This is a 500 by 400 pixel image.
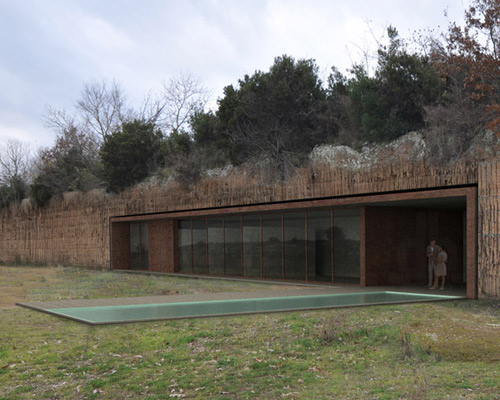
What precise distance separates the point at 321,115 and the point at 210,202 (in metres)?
11.4

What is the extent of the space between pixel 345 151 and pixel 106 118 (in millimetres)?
31374

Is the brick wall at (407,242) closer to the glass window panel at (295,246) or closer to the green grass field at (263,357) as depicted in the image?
the glass window panel at (295,246)

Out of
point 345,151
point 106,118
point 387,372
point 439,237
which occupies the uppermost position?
point 106,118

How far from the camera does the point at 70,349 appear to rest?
29.2 ft

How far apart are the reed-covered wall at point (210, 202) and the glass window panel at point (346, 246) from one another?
1114 millimetres

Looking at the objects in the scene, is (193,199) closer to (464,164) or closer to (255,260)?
(255,260)

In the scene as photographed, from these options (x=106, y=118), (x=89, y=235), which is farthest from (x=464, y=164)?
(x=106, y=118)

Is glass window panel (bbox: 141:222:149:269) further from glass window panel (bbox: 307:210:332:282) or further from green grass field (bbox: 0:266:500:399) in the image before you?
green grass field (bbox: 0:266:500:399)

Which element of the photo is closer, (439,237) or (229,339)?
(229,339)

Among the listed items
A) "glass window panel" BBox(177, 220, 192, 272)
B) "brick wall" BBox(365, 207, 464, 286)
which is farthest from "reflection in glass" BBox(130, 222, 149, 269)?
"brick wall" BBox(365, 207, 464, 286)

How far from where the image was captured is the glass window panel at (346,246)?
1841 centimetres

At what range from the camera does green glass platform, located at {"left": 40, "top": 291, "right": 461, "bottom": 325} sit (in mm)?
11039

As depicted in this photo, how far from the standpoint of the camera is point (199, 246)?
2534 cm

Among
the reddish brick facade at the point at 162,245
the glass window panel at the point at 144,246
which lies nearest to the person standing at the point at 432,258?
the reddish brick facade at the point at 162,245
